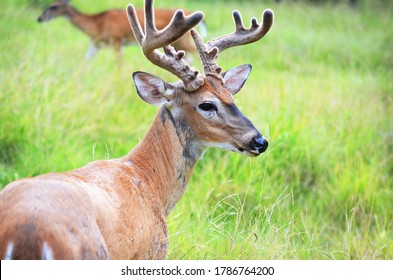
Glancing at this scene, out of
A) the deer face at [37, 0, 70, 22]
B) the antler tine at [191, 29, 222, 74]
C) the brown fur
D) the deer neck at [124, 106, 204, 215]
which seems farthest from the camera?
the deer face at [37, 0, 70, 22]

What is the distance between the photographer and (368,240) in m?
6.32

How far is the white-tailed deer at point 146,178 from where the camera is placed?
328cm

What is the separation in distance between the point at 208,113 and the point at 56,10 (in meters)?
8.25

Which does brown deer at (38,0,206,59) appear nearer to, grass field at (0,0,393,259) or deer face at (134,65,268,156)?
grass field at (0,0,393,259)

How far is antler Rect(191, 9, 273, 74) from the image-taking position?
15.9ft

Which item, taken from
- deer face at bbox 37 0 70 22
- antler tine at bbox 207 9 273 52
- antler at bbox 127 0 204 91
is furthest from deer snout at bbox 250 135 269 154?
deer face at bbox 37 0 70 22

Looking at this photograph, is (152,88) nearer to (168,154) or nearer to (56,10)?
(168,154)

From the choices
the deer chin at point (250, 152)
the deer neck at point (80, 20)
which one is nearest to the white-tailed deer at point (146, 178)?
the deer chin at point (250, 152)

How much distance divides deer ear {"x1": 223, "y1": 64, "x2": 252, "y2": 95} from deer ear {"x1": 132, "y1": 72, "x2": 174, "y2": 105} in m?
0.50

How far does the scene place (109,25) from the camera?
11758mm

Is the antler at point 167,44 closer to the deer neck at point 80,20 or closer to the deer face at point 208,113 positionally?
the deer face at point 208,113

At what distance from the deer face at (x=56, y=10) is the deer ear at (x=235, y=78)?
7.14 meters

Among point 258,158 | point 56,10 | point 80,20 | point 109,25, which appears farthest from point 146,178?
point 56,10
